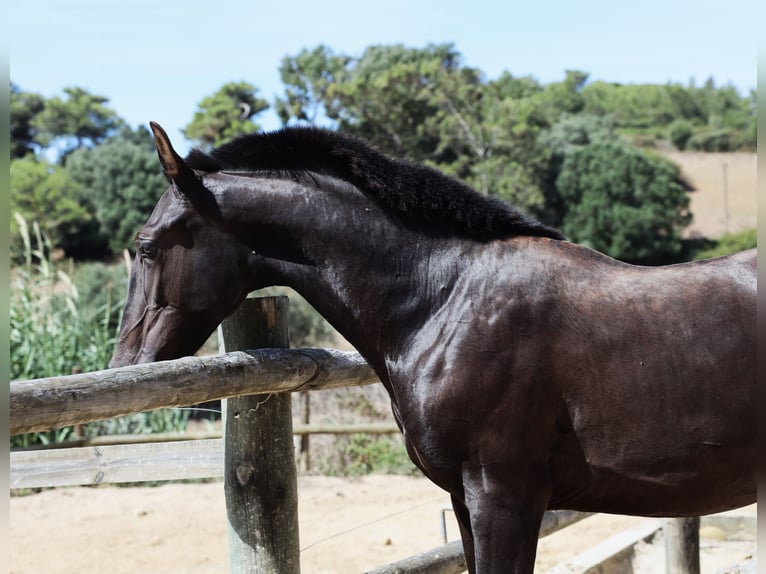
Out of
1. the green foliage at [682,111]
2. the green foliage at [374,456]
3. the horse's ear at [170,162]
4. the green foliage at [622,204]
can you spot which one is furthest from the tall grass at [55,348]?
the green foliage at [682,111]

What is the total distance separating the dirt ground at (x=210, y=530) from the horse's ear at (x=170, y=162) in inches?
102

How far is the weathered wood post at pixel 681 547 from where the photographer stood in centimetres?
458

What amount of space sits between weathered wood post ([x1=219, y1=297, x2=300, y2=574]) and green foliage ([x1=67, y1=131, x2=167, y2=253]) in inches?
1070

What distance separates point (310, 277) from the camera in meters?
2.79

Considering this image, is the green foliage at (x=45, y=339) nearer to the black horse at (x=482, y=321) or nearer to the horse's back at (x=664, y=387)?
the black horse at (x=482, y=321)

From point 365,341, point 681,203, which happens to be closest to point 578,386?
point 365,341

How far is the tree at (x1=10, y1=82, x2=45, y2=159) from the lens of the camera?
3784 cm

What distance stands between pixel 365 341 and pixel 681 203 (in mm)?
32164

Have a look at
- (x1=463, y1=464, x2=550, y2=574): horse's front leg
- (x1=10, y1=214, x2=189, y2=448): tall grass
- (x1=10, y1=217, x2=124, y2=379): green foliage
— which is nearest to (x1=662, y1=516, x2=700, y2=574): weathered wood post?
(x1=463, y1=464, x2=550, y2=574): horse's front leg

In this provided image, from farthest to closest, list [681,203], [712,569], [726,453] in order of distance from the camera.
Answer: [681,203] < [712,569] < [726,453]

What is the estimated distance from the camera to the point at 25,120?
3894 centimetres

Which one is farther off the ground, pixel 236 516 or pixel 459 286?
pixel 459 286

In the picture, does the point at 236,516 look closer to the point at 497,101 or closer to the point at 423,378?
the point at 423,378

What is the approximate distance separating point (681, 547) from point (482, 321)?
9.27 ft
